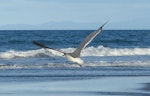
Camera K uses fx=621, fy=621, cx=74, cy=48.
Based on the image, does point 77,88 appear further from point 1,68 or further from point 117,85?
point 1,68

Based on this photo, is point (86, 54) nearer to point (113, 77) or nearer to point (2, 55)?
point (2, 55)

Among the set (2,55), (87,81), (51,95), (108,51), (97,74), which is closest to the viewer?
(51,95)

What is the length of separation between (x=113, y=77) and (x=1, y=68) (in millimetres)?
5613

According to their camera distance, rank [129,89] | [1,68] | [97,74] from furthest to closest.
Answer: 1. [1,68]
2. [97,74]
3. [129,89]

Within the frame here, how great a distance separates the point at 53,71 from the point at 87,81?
3.71 m

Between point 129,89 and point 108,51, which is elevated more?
point 108,51

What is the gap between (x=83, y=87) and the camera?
18391 millimetres

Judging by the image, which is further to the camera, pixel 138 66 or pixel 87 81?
pixel 138 66

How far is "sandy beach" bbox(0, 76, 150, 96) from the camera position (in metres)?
17.0

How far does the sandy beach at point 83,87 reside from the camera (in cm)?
1702

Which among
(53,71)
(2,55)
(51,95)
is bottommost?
(51,95)

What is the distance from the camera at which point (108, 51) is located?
38.3 meters

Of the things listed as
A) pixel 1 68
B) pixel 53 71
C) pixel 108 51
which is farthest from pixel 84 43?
pixel 108 51

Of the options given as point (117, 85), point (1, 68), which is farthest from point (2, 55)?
point (117, 85)
